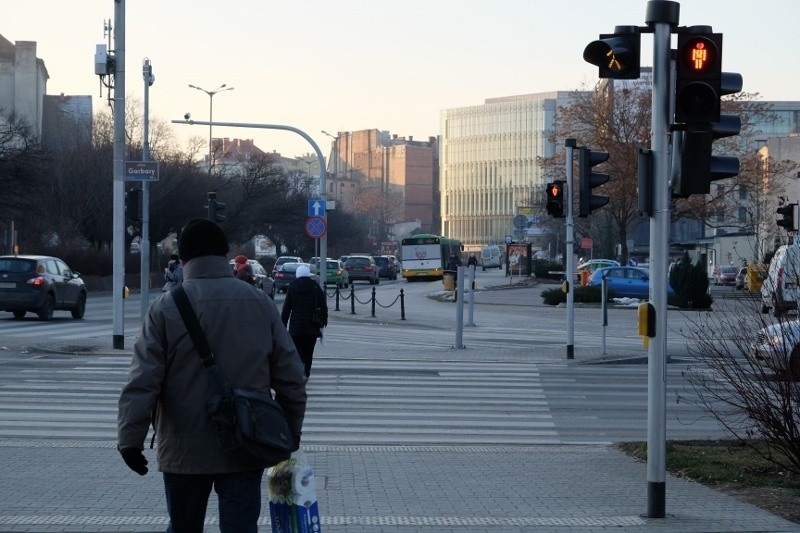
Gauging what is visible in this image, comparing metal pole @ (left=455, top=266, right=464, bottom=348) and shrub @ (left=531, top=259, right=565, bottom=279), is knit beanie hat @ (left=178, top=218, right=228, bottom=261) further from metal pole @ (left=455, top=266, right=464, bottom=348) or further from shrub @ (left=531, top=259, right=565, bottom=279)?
shrub @ (left=531, top=259, right=565, bottom=279)

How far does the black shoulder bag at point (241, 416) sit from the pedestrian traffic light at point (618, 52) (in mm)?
4309

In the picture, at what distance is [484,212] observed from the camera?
19100cm

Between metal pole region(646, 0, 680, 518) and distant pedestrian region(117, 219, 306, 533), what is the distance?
11.5ft

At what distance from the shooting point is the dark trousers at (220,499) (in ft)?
18.2

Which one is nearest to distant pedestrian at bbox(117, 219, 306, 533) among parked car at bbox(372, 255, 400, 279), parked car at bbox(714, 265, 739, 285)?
parked car at bbox(714, 265, 739, 285)

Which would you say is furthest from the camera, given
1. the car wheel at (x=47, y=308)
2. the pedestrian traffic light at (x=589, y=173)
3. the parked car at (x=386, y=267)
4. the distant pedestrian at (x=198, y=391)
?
the parked car at (x=386, y=267)

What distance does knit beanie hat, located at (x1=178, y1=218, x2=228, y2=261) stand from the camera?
5895 mm

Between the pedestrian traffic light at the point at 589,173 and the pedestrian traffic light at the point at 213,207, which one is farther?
the pedestrian traffic light at the point at 213,207

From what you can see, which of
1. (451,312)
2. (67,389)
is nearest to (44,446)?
(67,389)

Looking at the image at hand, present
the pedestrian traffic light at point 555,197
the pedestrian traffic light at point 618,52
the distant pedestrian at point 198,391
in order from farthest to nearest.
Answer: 1. the pedestrian traffic light at point 555,197
2. the pedestrian traffic light at point 618,52
3. the distant pedestrian at point 198,391

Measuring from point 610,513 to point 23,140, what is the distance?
53075 mm

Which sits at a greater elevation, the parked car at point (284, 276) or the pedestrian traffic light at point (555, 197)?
the pedestrian traffic light at point (555, 197)

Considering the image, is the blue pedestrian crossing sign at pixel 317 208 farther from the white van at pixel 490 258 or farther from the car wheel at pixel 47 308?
the white van at pixel 490 258

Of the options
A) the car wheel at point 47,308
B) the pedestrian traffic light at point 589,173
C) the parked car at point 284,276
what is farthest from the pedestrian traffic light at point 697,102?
the parked car at point 284,276
